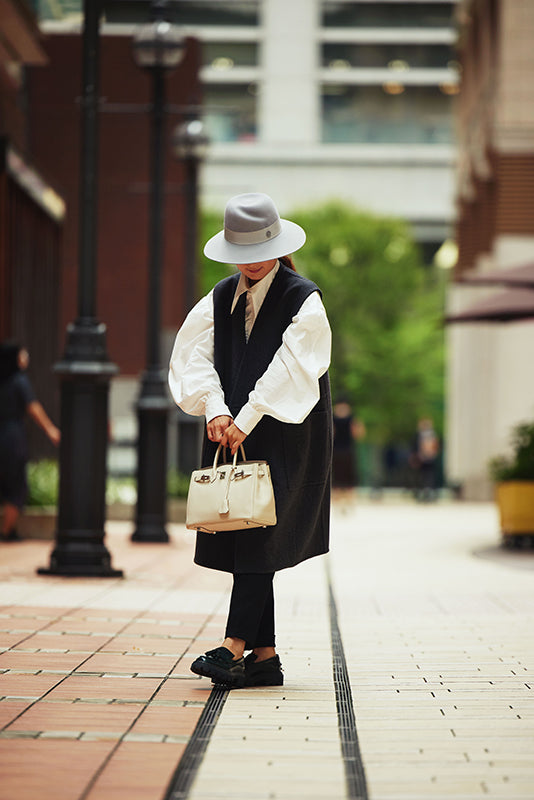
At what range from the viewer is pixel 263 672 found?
5680 mm

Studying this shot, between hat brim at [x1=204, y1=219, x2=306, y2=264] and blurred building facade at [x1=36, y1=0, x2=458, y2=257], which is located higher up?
blurred building facade at [x1=36, y1=0, x2=458, y2=257]

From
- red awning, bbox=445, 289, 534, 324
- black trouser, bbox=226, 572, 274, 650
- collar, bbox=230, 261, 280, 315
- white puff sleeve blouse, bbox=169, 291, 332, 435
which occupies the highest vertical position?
red awning, bbox=445, 289, 534, 324

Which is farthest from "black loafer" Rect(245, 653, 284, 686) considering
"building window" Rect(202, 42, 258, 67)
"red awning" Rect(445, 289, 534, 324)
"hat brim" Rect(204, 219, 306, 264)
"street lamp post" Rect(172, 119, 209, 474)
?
"building window" Rect(202, 42, 258, 67)

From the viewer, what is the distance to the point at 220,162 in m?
60.1

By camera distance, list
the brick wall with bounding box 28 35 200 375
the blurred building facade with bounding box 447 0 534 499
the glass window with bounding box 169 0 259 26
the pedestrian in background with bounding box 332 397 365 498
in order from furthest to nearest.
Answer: the glass window with bounding box 169 0 259 26
the brick wall with bounding box 28 35 200 375
the blurred building facade with bounding box 447 0 534 499
the pedestrian in background with bounding box 332 397 365 498

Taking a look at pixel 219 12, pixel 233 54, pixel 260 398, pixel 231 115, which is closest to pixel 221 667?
pixel 260 398

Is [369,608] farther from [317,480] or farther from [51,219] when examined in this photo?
[51,219]

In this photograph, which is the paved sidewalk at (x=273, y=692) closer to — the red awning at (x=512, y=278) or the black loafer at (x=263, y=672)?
the black loafer at (x=263, y=672)

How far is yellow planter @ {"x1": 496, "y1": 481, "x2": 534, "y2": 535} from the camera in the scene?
1480 centimetres

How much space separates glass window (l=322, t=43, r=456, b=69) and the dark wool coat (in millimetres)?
61754

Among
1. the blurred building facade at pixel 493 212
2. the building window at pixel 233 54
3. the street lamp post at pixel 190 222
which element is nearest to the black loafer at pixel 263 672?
the street lamp post at pixel 190 222

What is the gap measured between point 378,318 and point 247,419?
123ft

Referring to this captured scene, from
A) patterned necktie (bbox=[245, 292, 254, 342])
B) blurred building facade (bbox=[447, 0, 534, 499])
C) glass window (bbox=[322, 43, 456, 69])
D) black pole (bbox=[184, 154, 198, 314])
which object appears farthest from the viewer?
glass window (bbox=[322, 43, 456, 69])

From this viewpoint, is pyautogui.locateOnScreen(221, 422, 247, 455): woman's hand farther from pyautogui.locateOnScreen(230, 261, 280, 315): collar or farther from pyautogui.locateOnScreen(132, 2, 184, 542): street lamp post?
pyautogui.locateOnScreen(132, 2, 184, 542): street lamp post
